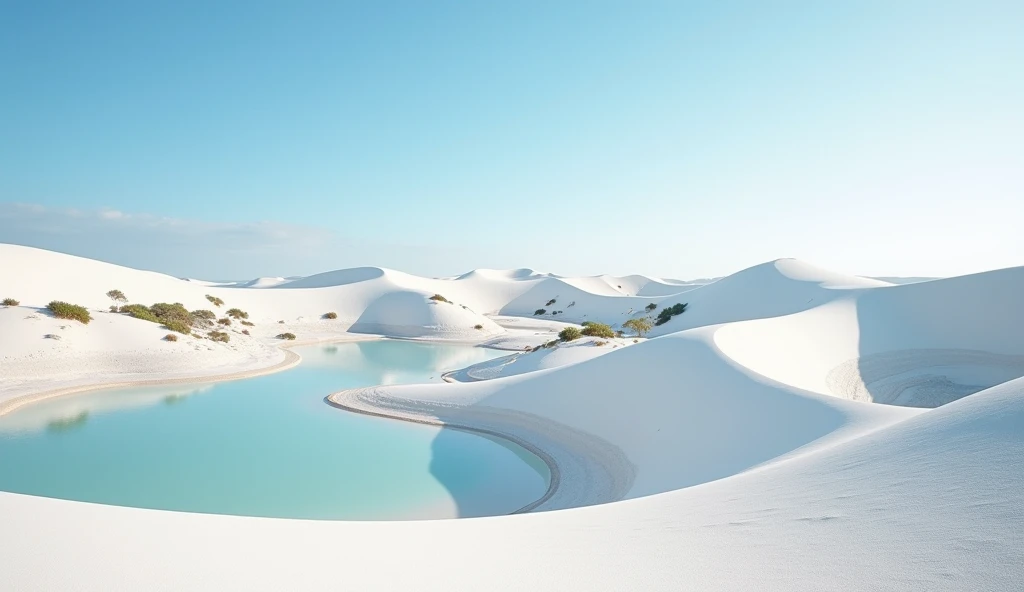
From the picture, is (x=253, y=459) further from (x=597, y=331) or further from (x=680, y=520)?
(x=597, y=331)

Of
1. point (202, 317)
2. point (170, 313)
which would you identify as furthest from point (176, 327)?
point (202, 317)

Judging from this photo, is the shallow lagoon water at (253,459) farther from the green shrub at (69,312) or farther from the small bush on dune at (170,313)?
the small bush on dune at (170,313)

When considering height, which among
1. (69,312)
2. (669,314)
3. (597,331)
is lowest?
(597,331)

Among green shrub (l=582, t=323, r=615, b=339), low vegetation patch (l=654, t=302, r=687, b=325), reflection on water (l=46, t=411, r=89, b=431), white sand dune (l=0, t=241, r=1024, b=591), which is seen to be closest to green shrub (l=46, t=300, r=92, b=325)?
reflection on water (l=46, t=411, r=89, b=431)

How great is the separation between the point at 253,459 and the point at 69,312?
46.2 ft

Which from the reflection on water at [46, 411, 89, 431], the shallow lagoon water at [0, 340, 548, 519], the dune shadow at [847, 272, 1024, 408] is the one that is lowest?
the shallow lagoon water at [0, 340, 548, 519]

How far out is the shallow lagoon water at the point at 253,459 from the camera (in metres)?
8.52

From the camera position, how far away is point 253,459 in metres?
10.4

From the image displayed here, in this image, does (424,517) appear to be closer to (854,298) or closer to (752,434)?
(752,434)

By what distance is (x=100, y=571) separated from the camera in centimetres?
262

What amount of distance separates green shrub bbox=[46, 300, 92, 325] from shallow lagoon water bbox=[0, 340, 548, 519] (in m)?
4.76

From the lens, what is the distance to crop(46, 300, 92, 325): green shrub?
18.5m

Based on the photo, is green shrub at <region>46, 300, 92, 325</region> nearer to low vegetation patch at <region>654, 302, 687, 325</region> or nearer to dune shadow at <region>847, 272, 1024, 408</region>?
dune shadow at <region>847, 272, 1024, 408</region>

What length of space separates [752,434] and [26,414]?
57.4 ft
